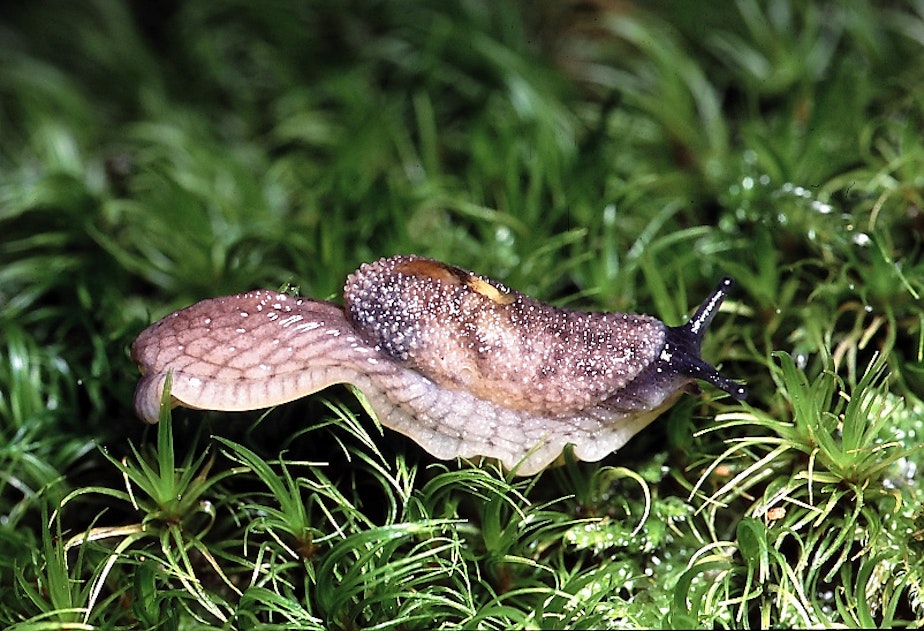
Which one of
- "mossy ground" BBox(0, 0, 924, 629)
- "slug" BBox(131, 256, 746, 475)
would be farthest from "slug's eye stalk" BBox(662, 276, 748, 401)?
"mossy ground" BBox(0, 0, 924, 629)

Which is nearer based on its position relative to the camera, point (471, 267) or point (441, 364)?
point (441, 364)

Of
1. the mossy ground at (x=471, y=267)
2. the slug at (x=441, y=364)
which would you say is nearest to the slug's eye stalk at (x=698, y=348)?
the slug at (x=441, y=364)

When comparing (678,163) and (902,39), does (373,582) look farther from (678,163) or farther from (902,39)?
(902,39)

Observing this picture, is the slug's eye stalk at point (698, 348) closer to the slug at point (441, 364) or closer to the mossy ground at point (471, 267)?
the slug at point (441, 364)

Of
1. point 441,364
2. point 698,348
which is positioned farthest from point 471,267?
point 698,348

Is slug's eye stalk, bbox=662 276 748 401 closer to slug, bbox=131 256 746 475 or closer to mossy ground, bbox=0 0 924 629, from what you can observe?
slug, bbox=131 256 746 475

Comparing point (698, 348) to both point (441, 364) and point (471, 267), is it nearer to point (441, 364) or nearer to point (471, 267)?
point (441, 364)
